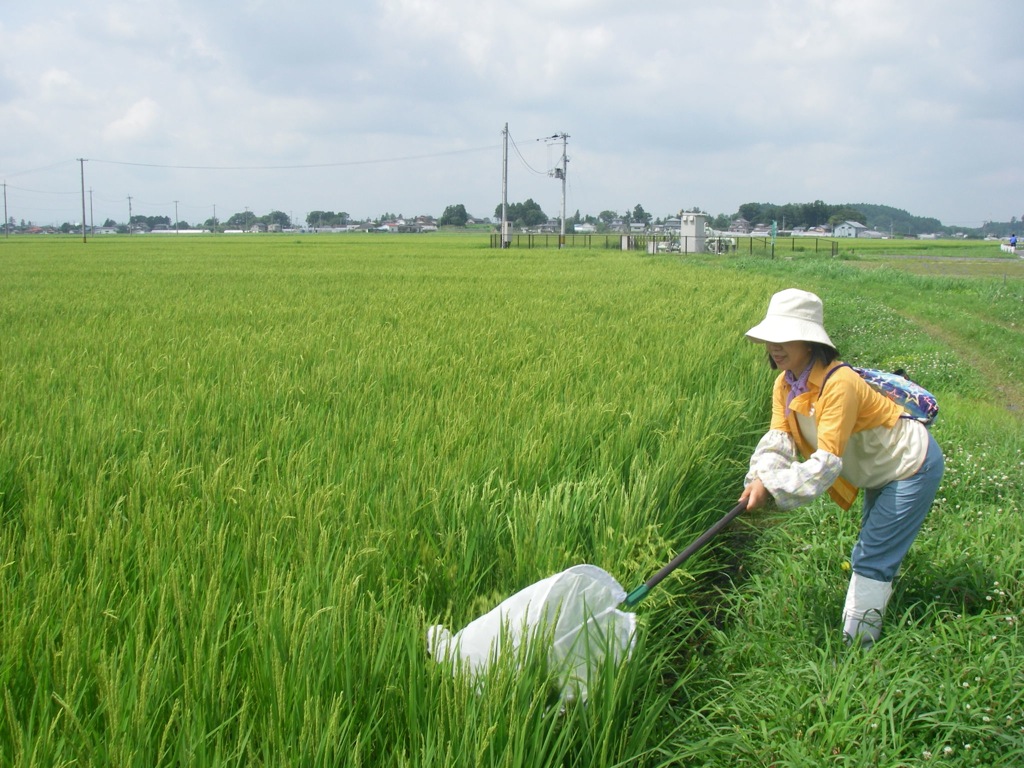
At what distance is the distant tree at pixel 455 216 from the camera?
105125mm

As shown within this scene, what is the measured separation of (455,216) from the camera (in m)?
105

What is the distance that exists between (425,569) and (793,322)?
1212 millimetres

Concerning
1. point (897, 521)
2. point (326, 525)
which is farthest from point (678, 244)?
point (326, 525)

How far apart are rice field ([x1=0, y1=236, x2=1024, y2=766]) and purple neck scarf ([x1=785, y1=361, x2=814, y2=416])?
54 centimetres

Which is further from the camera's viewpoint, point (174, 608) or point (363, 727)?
point (174, 608)

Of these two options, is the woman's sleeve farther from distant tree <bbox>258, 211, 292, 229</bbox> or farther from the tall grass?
distant tree <bbox>258, 211, 292, 229</bbox>

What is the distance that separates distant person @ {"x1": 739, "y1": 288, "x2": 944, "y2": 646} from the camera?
2186 millimetres

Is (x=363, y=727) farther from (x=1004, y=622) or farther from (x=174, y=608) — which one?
(x=1004, y=622)

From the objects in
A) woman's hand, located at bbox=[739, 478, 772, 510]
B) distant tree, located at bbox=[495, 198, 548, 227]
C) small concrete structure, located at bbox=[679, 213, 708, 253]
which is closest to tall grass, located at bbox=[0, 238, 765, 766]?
woman's hand, located at bbox=[739, 478, 772, 510]

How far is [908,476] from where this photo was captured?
2.30m

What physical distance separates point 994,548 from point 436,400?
243 cm

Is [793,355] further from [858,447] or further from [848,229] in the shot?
[848,229]

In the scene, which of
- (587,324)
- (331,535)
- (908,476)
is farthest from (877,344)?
(331,535)

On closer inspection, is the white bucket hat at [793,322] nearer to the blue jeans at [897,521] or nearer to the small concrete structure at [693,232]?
the blue jeans at [897,521]
